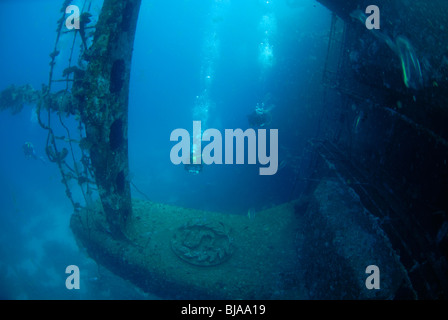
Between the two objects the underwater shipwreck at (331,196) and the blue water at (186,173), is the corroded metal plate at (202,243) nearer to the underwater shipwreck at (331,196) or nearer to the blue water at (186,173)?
the underwater shipwreck at (331,196)

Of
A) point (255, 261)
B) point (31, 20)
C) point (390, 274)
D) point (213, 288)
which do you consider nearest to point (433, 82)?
point (390, 274)

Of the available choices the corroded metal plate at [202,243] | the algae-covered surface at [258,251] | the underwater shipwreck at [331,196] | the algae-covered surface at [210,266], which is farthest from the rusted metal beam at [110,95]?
the corroded metal plate at [202,243]

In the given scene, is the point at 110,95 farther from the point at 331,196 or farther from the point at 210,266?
the point at 331,196

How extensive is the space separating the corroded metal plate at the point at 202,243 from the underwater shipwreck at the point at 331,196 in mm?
23

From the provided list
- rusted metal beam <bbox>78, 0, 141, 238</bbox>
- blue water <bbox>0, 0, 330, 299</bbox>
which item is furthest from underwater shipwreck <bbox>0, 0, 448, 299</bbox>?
blue water <bbox>0, 0, 330, 299</bbox>

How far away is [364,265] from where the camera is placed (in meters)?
3.19

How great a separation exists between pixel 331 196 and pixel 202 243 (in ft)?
8.92

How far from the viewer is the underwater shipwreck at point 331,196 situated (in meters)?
2.84

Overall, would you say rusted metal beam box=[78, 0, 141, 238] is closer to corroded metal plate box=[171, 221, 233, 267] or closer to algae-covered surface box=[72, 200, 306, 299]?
algae-covered surface box=[72, 200, 306, 299]

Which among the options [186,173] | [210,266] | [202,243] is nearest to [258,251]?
[210,266]

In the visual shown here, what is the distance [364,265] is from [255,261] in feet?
6.69
